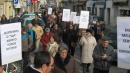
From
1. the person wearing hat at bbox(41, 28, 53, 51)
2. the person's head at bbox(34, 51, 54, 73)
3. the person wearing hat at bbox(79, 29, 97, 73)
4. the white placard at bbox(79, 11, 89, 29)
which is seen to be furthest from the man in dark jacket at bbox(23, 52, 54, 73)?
the white placard at bbox(79, 11, 89, 29)

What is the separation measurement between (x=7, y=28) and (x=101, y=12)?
50393mm

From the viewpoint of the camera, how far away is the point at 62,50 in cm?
722

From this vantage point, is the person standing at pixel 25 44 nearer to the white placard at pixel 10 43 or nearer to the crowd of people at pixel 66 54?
the crowd of people at pixel 66 54

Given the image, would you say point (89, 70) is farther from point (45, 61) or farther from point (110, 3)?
point (110, 3)

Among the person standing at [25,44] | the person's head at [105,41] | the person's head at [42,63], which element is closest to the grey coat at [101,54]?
the person's head at [105,41]

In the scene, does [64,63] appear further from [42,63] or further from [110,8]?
[110,8]

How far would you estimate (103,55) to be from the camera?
8.36 m

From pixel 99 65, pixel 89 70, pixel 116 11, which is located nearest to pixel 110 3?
pixel 116 11

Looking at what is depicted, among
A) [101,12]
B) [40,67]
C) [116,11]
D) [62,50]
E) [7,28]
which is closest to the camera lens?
[40,67]

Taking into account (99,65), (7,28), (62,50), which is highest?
(7,28)

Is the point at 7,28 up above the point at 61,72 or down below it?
above

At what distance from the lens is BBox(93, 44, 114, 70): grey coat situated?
8398 millimetres

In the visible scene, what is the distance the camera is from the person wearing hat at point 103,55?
8.36 m

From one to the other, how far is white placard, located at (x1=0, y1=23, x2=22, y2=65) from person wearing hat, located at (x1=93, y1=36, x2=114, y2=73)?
2162 millimetres
